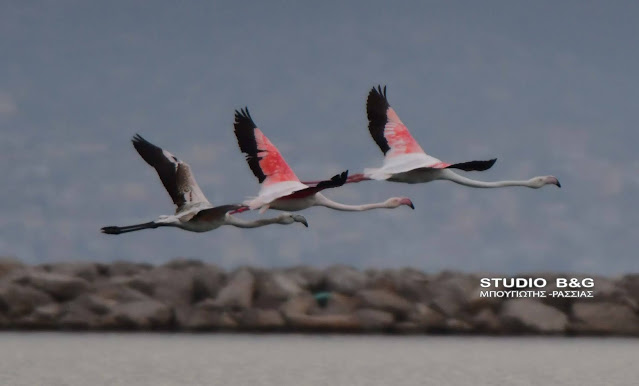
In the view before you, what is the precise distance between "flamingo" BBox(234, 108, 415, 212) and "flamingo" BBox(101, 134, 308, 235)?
211mm

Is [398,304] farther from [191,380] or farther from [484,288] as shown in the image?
[191,380]

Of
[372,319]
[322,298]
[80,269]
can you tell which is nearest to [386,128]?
[372,319]

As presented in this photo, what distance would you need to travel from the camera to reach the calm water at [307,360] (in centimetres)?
1858

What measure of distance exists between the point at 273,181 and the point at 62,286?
14508 mm

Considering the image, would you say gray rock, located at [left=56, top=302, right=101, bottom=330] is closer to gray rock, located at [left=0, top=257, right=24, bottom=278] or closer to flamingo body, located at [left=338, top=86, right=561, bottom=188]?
gray rock, located at [left=0, top=257, right=24, bottom=278]

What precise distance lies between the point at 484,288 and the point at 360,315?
9.72ft

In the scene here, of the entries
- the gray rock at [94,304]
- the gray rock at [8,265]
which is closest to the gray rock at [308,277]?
the gray rock at [94,304]

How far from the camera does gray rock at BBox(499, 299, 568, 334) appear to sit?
25.1 meters

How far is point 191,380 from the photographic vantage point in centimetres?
1831

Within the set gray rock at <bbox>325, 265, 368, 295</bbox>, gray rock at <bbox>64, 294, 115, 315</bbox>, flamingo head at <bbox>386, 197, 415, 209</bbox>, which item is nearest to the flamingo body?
flamingo head at <bbox>386, 197, 415, 209</bbox>

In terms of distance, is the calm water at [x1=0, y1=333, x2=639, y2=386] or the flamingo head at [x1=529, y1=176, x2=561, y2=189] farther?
the calm water at [x1=0, y1=333, x2=639, y2=386]

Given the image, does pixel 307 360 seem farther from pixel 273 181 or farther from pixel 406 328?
pixel 273 181

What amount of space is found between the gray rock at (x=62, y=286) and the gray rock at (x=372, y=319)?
6.29 m

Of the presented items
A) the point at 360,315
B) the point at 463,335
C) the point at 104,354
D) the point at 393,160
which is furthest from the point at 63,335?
the point at 393,160
